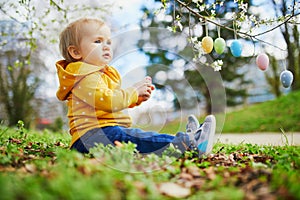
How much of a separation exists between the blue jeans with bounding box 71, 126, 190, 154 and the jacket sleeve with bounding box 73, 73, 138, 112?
0.16m

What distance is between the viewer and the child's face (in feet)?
8.02

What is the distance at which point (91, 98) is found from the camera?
7.43 feet

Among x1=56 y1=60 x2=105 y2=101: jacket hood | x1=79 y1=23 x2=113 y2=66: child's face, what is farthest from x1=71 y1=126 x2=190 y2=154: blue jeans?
x1=79 y1=23 x2=113 y2=66: child's face

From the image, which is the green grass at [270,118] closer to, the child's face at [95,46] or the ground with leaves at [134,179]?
the child's face at [95,46]

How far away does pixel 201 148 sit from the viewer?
86.1 inches

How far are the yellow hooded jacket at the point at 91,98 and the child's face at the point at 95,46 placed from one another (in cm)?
8

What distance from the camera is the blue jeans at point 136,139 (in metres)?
2.23

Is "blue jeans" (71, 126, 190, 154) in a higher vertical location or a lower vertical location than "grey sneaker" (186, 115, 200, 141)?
lower

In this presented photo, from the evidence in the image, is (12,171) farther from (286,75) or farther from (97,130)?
(286,75)

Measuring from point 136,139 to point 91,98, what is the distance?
0.42 metres

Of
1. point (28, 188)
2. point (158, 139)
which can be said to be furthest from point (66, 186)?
point (158, 139)

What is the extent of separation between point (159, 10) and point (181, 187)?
6.16 feet

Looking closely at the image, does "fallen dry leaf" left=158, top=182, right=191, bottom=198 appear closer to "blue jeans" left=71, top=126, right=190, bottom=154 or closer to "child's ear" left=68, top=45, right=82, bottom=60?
"blue jeans" left=71, top=126, right=190, bottom=154

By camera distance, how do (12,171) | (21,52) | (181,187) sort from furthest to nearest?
(21,52)
(12,171)
(181,187)
